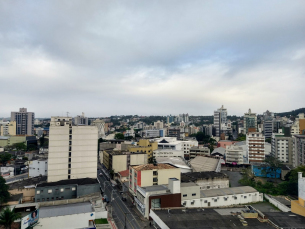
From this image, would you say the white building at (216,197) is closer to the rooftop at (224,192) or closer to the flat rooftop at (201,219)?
the rooftop at (224,192)

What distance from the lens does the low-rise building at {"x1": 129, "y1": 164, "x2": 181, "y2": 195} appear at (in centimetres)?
3516

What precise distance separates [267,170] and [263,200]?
19917mm

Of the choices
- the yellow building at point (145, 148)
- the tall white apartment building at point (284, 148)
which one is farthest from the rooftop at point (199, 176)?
the tall white apartment building at point (284, 148)

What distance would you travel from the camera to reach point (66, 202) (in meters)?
32.1

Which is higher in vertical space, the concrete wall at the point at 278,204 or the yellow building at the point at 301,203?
the yellow building at the point at 301,203

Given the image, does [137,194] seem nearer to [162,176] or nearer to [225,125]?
[162,176]

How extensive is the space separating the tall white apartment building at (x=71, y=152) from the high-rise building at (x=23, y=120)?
108729mm

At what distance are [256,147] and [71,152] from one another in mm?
54742

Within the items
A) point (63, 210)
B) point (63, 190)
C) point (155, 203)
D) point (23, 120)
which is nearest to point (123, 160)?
point (63, 190)

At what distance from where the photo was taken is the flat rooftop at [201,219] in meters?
21.7

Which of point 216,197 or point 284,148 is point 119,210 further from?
point 284,148

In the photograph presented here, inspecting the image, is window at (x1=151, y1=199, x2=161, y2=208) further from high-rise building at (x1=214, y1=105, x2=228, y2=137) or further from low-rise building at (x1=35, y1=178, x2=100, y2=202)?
high-rise building at (x1=214, y1=105, x2=228, y2=137)

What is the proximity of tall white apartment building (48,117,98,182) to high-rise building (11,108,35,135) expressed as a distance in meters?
109

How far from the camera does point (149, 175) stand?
117 ft
